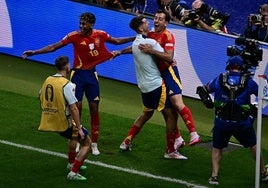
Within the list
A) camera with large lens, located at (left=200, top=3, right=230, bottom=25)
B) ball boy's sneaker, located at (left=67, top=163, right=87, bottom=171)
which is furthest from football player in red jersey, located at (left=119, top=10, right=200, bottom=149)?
camera with large lens, located at (left=200, top=3, right=230, bottom=25)

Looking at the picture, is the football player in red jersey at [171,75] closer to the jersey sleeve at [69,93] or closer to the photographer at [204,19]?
the jersey sleeve at [69,93]

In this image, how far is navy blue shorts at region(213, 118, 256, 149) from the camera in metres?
10.2

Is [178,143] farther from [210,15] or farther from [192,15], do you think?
[210,15]

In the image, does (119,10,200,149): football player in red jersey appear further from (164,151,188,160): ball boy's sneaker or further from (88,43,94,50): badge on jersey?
(88,43,94,50): badge on jersey

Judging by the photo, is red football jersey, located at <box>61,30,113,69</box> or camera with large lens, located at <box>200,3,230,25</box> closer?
red football jersey, located at <box>61,30,113,69</box>

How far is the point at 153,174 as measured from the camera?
428 inches

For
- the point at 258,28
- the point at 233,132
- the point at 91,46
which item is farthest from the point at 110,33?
the point at 233,132

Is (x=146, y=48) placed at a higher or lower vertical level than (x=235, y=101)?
higher

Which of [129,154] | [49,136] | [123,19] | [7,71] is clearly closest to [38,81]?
[7,71]

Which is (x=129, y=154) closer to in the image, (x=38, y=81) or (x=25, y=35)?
(x=38, y=81)

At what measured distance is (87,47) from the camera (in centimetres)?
1155

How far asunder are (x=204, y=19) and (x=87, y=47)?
4.16 m

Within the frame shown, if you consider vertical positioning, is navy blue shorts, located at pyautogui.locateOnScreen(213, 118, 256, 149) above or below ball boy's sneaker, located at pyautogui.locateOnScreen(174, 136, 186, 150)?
above

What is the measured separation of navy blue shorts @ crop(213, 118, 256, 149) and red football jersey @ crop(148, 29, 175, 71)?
4.89ft
